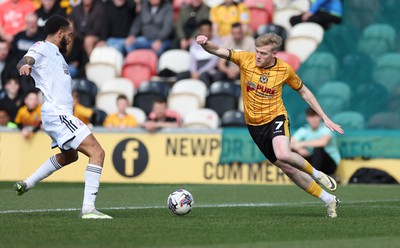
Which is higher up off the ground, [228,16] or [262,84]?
[228,16]

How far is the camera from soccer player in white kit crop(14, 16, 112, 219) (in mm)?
10742

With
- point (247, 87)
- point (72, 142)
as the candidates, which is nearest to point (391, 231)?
point (247, 87)

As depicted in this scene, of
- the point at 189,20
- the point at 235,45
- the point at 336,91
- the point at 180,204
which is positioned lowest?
the point at 180,204

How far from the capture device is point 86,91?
2178 centimetres

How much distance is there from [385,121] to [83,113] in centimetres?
594

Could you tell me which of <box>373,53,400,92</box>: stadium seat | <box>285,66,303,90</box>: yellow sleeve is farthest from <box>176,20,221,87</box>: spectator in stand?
<box>285,66,303,90</box>: yellow sleeve

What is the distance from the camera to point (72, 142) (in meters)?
10.9

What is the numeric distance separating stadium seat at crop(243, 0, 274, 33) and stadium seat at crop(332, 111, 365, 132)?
3.60 meters

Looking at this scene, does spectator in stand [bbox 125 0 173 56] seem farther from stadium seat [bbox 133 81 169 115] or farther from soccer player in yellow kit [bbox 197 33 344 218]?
soccer player in yellow kit [bbox 197 33 344 218]

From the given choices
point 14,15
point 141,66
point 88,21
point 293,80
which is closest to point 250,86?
point 293,80

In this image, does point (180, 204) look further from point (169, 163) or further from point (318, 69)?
point (318, 69)

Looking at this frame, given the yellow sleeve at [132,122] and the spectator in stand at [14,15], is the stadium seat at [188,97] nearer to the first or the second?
the yellow sleeve at [132,122]

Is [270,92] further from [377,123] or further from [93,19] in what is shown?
[93,19]

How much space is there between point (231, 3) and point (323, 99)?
3.50 metres
